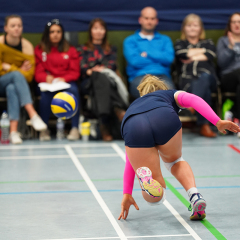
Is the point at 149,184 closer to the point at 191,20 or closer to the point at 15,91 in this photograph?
the point at 15,91

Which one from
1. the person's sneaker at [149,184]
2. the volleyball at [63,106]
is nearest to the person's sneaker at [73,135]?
the volleyball at [63,106]

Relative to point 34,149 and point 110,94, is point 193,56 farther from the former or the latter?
point 34,149

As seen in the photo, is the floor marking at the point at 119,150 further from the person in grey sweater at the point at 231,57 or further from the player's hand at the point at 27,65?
the person in grey sweater at the point at 231,57

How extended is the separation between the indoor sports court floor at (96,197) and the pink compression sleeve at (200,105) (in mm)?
710

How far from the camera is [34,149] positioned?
5949 mm

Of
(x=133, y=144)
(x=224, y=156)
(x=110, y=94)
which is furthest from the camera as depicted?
(x=110, y=94)

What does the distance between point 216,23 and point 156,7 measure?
1030 mm

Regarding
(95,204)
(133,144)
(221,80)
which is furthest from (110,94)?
(133,144)

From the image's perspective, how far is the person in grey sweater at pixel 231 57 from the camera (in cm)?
690

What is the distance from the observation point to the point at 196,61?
272 inches

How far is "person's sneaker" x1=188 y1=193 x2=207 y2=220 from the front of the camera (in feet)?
10.0

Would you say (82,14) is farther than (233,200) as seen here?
Yes

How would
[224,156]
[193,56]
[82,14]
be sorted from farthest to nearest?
[82,14]
[193,56]
[224,156]

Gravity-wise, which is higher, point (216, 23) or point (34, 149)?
point (216, 23)
